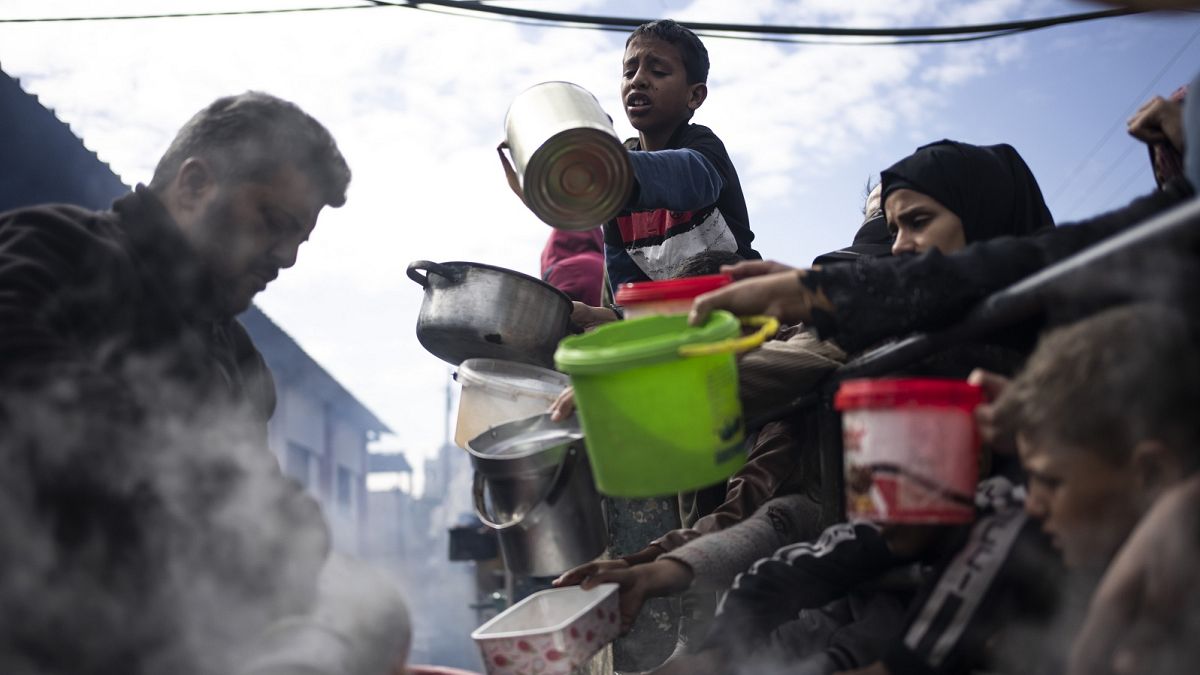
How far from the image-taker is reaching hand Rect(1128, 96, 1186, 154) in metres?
2.57

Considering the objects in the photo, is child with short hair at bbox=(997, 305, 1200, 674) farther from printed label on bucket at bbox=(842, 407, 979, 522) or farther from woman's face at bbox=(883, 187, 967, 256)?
woman's face at bbox=(883, 187, 967, 256)

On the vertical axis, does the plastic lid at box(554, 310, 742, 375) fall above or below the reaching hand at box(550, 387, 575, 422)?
above

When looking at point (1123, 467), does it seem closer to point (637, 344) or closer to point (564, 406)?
point (637, 344)

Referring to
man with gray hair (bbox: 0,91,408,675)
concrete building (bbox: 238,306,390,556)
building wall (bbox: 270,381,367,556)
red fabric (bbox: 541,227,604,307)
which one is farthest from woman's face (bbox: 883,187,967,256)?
building wall (bbox: 270,381,367,556)

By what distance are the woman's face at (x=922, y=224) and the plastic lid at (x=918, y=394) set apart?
1.07 meters

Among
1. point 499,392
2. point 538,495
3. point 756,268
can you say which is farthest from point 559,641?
point 499,392

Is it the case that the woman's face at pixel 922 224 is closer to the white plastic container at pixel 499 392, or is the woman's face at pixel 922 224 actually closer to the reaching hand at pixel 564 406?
the reaching hand at pixel 564 406

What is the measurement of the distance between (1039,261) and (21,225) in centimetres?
218

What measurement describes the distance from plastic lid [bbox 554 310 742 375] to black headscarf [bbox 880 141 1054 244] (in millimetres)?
1038

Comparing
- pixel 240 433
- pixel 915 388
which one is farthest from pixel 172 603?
pixel 915 388

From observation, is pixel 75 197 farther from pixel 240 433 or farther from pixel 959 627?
pixel 959 627

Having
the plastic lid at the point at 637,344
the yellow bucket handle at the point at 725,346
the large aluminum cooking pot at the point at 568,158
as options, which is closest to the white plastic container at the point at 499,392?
the large aluminum cooking pot at the point at 568,158

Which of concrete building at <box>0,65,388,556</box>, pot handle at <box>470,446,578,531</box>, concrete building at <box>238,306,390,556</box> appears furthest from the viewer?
concrete building at <box>238,306,390,556</box>

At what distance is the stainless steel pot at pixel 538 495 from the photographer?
294 cm
